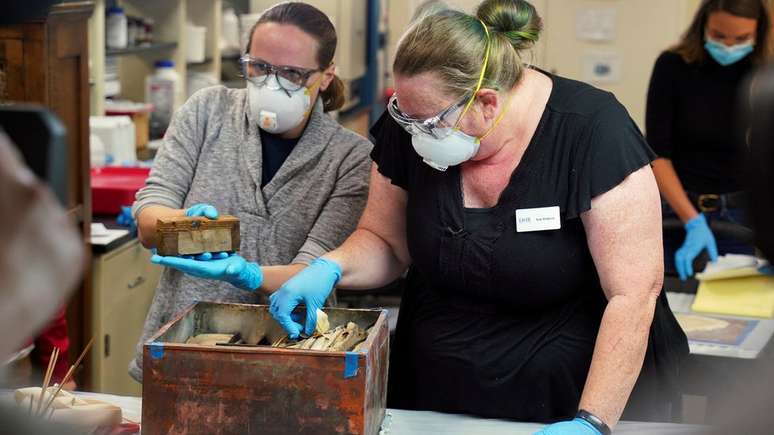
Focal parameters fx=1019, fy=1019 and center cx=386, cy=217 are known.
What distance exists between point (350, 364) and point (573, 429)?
402 millimetres

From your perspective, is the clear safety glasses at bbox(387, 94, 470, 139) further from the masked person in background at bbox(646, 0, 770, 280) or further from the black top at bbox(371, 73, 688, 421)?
the masked person in background at bbox(646, 0, 770, 280)

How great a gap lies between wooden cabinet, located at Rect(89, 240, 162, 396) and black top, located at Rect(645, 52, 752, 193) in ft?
5.90

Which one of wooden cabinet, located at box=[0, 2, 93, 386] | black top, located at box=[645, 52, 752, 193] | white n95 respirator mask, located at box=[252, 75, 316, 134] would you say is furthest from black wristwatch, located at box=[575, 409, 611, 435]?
black top, located at box=[645, 52, 752, 193]

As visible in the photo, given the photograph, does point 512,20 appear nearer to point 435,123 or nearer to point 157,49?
point 435,123

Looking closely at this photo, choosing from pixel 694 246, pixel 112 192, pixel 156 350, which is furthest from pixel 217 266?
pixel 694 246

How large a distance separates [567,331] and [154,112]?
3.21 metres

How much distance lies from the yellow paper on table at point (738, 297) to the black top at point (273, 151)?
1.41m

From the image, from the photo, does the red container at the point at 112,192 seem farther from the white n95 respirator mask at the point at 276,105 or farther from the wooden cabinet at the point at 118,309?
the white n95 respirator mask at the point at 276,105

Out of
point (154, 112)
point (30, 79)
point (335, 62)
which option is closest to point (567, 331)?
point (335, 62)

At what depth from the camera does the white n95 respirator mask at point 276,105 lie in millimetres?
2137

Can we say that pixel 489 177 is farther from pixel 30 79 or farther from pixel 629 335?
pixel 30 79

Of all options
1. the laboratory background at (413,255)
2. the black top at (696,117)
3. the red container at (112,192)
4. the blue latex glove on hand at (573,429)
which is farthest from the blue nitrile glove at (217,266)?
the black top at (696,117)

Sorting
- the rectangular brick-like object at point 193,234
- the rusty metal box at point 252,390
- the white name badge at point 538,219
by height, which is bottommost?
the rusty metal box at point 252,390

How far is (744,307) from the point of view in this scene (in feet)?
9.68
